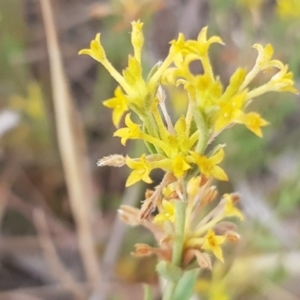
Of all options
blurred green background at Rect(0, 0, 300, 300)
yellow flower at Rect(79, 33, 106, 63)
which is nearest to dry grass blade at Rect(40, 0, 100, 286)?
blurred green background at Rect(0, 0, 300, 300)

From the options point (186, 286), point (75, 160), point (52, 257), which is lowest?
point (186, 286)

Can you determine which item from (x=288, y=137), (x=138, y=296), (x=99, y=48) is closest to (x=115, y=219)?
(x=138, y=296)

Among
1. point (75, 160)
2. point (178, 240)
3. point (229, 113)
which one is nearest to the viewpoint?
point (229, 113)

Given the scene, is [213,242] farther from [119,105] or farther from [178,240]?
[119,105]

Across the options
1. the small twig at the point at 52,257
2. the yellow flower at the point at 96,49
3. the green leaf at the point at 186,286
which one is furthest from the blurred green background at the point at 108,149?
the yellow flower at the point at 96,49

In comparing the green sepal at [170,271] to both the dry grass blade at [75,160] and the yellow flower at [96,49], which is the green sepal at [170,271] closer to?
the yellow flower at [96,49]

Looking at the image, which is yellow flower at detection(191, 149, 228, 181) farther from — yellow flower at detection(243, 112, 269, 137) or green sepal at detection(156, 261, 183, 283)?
green sepal at detection(156, 261, 183, 283)

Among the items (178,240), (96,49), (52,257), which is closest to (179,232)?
(178,240)
